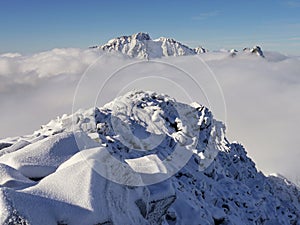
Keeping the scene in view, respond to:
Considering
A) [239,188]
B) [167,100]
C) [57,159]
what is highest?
[57,159]

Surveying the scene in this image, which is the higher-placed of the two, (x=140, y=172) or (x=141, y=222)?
(x=140, y=172)

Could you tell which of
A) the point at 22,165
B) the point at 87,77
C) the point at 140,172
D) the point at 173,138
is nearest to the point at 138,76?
the point at 87,77

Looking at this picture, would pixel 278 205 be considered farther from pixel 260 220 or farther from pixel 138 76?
pixel 138 76

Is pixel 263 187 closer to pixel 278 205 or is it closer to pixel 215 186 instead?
pixel 278 205

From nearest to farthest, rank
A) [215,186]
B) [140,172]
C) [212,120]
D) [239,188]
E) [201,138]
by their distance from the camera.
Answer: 1. [140,172]
2. [215,186]
3. [239,188]
4. [201,138]
5. [212,120]

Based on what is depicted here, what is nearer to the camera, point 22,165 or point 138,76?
point 22,165

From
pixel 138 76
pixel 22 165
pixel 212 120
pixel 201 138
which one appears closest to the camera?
pixel 22 165
